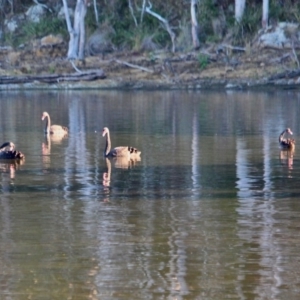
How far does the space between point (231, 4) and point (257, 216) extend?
119 feet

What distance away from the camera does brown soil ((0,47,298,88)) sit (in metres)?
42.3

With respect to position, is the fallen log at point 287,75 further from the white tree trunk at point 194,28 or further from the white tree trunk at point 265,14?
the white tree trunk at point 194,28

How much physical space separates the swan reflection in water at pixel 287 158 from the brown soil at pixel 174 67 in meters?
21.0

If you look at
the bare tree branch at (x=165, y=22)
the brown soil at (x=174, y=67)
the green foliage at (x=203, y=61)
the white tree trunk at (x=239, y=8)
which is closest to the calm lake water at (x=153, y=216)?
the brown soil at (x=174, y=67)

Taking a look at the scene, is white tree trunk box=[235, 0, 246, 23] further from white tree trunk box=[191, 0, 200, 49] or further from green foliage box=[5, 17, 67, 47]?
green foliage box=[5, 17, 67, 47]

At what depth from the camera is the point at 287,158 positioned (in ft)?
64.6

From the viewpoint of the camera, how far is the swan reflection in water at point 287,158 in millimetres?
18766

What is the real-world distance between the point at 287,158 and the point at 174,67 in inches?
966

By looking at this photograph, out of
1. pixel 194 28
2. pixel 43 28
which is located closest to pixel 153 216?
pixel 194 28

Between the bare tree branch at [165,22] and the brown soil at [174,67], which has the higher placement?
the bare tree branch at [165,22]

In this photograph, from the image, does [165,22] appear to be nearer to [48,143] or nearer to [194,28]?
[194,28]

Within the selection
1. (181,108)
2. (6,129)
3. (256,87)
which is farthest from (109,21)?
(6,129)

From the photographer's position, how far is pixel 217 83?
1661 inches

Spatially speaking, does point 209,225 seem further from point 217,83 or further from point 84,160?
point 217,83
